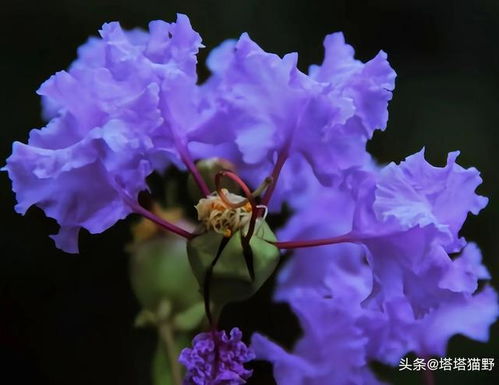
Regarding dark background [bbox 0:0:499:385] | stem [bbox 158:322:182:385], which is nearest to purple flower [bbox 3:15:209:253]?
stem [bbox 158:322:182:385]

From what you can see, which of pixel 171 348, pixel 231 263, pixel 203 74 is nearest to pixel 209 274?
pixel 231 263

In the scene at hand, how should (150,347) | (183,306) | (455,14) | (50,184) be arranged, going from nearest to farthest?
(50,184) → (183,306) → (150,347) → (455,14)

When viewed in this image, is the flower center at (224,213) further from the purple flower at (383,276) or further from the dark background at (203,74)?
the dark background at (203,74)

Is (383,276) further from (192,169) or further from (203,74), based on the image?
(203,74)

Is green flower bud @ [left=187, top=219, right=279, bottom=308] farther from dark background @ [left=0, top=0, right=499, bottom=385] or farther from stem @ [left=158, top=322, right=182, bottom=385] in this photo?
dark background @ [left=0, top=0, right=499, bottom=385]

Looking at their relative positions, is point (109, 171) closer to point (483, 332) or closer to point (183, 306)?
point (183, 306)

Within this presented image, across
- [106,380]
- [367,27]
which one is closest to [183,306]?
[106,380]
